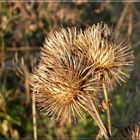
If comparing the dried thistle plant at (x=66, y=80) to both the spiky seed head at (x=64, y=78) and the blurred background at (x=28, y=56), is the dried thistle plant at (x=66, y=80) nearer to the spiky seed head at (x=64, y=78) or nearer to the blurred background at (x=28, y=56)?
the spiky seed head at (x=64, y=78)

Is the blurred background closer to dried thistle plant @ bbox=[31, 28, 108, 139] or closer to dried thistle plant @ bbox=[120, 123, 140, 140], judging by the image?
dried thistle plant @ bbox=[120, 123, 140, 140]

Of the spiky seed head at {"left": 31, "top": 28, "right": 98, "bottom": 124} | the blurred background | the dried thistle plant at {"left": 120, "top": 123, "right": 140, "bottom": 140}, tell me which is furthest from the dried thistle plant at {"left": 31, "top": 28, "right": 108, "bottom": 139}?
the blurred background

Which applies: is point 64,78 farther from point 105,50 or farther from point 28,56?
point 28,56

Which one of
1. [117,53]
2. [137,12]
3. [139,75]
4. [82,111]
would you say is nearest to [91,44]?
[117,53]

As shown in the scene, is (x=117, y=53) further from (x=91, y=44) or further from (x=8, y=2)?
(x=8, y=2)

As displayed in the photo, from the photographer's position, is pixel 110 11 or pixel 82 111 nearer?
pixel 82 111
